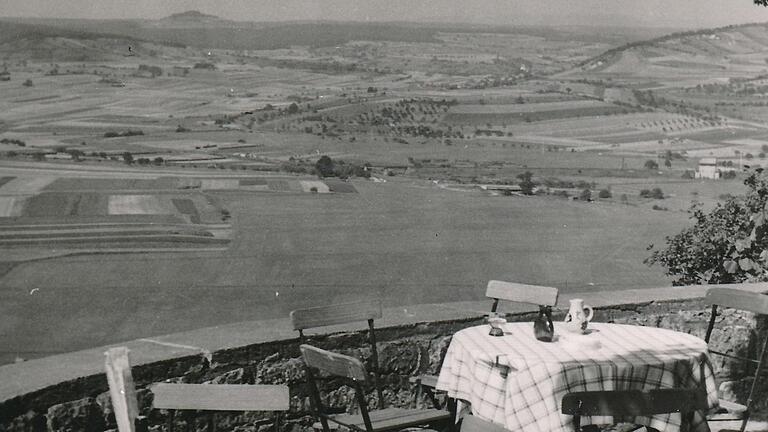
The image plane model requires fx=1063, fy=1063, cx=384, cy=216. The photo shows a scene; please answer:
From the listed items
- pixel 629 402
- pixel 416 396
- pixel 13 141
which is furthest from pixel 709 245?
pixel 13 141

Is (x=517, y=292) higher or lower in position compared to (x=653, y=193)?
higher

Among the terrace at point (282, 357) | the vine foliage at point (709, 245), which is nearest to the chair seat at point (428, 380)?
the terrace at point (282, 357)

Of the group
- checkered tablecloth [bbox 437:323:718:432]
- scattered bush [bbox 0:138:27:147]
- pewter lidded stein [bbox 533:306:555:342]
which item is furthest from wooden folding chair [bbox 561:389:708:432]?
scattered bush [bbox 0:138:27:147]

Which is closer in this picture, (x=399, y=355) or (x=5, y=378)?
(x=5, y=378)

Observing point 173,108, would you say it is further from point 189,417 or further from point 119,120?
point 189,417

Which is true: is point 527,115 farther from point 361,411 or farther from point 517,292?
point 361,411

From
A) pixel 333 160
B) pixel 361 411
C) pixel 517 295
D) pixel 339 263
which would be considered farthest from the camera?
pixel 333 160

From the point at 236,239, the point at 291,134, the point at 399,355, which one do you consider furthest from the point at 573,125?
the point at 399,355
